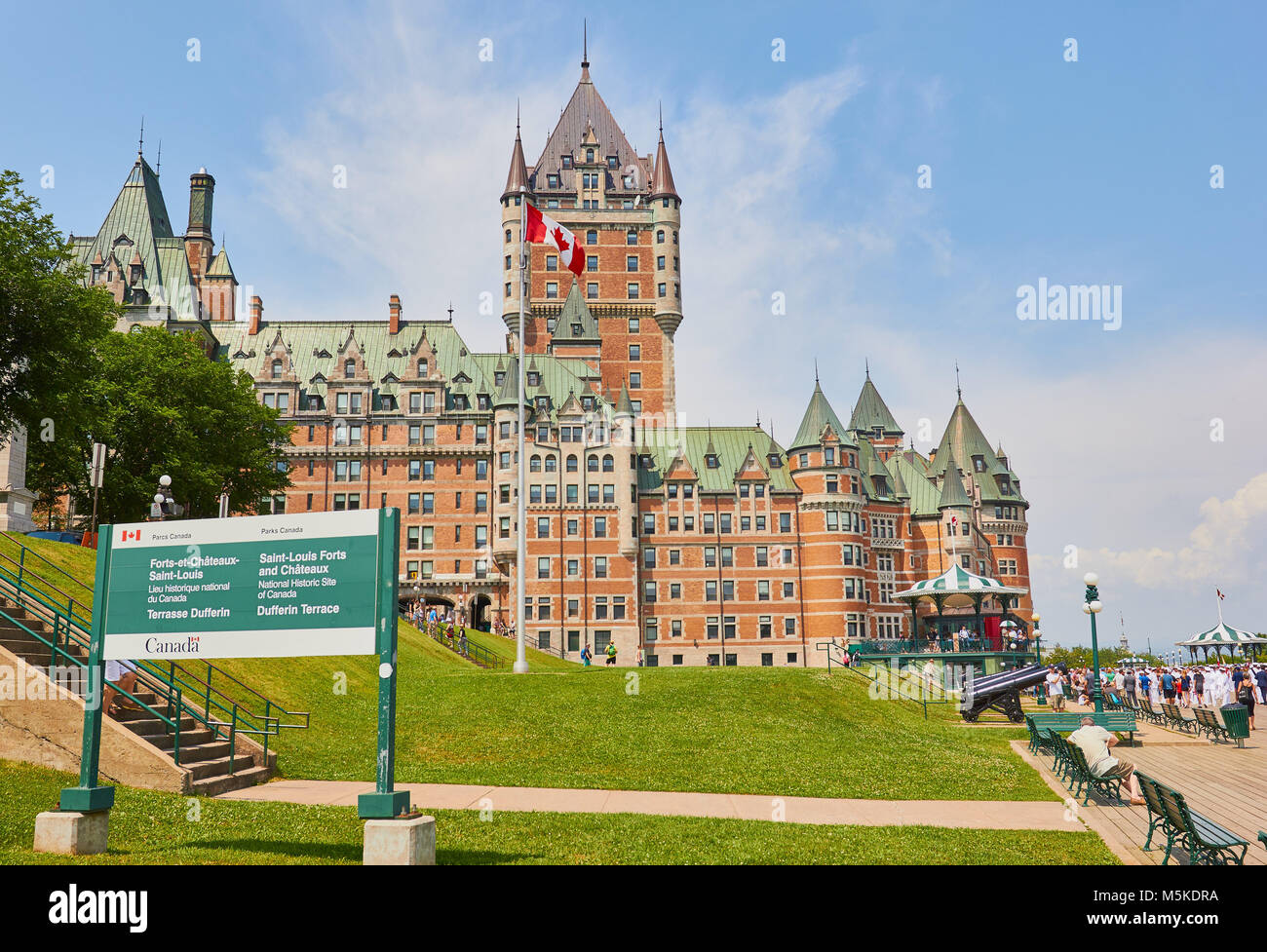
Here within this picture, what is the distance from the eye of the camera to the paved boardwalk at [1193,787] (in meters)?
12.9

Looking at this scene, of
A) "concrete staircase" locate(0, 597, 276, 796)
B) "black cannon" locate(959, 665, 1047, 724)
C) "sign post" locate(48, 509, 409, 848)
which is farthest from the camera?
"black cannon" locate(959, 665, 1047, 724)

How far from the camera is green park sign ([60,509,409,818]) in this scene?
10586 mm

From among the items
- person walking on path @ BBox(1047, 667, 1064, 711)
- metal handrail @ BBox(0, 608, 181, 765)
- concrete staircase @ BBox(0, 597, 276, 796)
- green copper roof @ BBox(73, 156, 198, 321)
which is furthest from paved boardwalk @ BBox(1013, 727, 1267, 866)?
green copper roof @ BBox(73, 156, 198, 321)

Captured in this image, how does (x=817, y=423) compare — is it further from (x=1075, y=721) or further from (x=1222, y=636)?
(x=1075, y=721)

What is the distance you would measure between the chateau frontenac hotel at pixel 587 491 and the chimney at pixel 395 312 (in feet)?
0.50

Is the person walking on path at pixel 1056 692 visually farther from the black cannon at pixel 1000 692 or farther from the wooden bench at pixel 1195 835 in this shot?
the wooden bench at pixel 1195 835

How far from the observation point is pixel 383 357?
82.5 meters

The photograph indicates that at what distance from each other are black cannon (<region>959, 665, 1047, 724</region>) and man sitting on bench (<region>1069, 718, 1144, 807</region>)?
12618 mm

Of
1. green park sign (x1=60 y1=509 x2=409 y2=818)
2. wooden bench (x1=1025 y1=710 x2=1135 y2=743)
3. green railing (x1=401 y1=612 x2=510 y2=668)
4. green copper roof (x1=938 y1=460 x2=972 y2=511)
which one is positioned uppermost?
green copper roof (x1=938 y1=460 x2=972 y2=511)

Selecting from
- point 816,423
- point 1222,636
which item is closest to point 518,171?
point 816,423

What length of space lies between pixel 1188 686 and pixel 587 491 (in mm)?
42128

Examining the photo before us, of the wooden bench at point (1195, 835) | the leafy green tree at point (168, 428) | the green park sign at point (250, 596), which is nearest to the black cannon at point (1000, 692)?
the wooden bench at point (1195, 835)

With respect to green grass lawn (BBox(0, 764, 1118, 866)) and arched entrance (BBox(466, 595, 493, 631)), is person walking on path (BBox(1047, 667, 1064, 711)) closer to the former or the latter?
green grass lawn (BBox(0, 764, 1118, 866))
